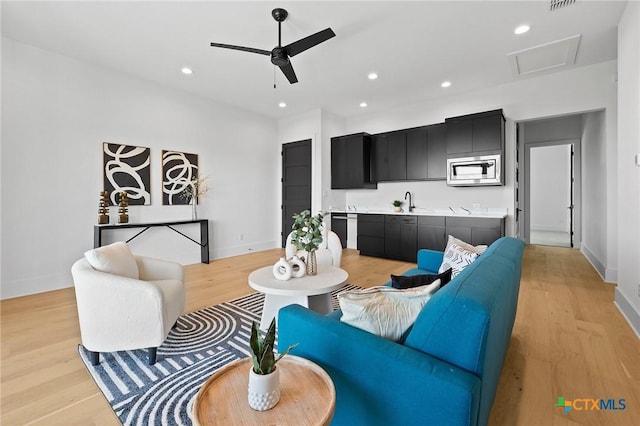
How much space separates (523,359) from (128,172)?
507cm

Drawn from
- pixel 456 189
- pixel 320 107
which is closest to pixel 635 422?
pixel 456 189

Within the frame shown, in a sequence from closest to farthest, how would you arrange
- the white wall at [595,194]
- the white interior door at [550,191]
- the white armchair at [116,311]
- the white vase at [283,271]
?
the white armchair at [116,311] < the white vase at [283,271] < the white wall at [595,194] < the white interior door at [550,191]

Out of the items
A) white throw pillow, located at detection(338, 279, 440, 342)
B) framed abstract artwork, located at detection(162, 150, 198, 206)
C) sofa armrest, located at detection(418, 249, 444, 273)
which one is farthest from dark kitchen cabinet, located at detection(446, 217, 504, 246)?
framed abstract artwork, located at detection(162, 150, 198, 206)

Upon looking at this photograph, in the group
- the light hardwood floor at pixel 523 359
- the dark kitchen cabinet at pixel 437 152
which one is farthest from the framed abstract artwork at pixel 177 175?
the dark kitchen cabinet at pixel 437 152

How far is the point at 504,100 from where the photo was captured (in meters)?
4.52

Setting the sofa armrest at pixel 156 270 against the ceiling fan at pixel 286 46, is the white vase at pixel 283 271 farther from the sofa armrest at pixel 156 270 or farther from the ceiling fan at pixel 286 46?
the ceiling fan at pixel 286 46

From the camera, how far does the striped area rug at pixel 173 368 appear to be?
4.91ft

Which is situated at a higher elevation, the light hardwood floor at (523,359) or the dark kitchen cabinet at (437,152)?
the dark kitchen cabinet at (437,152)

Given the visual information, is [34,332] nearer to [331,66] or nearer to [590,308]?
[331,66]

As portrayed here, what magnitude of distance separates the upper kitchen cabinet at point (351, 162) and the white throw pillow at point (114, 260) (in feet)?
13.8

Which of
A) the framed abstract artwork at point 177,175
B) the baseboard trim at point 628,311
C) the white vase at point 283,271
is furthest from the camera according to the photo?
the framed abstract artwork at point 177,175

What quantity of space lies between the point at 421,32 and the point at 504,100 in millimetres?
2307

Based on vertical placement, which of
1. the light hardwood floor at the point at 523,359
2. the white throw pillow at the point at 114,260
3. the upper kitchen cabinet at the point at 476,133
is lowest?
the light hardwood floor at the point at 523,359

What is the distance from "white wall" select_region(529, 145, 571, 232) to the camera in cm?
841
